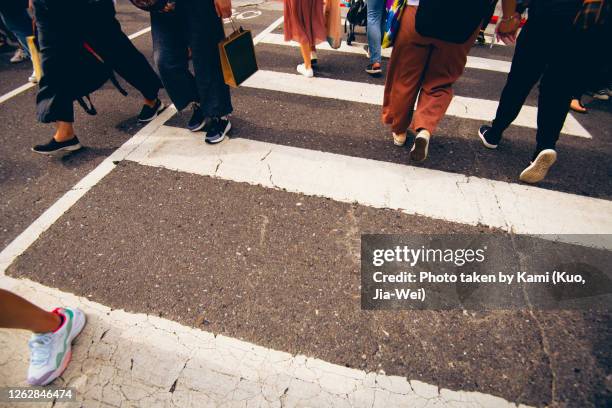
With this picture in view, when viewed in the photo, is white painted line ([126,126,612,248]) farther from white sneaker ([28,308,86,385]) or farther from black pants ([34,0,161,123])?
white sneaker ([28,308,86,385])

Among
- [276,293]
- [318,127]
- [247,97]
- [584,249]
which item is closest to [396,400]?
[276,293]

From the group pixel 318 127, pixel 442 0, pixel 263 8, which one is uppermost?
pixel 442 0

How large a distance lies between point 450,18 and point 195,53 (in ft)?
6.71

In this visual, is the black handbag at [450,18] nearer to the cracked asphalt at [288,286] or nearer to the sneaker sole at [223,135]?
the cracked asphalt at [288,286]

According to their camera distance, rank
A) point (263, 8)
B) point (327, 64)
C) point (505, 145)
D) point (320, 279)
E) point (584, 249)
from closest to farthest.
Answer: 1. point (320, 279)
2. point (584, 249)
3. point (505, 145)
4. point (327, 64)
5. point (263, 8)

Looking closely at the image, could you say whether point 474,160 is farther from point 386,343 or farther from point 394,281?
point 386,343

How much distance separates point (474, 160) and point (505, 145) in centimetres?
50

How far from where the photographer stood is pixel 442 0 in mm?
2234

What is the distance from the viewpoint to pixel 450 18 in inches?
89.4

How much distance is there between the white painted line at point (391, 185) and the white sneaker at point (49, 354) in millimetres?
1616

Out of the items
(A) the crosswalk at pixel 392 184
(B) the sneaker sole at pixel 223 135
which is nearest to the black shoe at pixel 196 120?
(A) the crosswalk at pixel 392 184

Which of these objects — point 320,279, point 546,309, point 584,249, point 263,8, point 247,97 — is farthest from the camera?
point 263,8

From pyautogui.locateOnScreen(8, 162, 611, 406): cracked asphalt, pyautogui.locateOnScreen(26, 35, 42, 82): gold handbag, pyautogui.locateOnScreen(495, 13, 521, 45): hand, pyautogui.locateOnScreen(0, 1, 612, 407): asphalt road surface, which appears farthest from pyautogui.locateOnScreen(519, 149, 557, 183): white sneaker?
pyautogui.locateOnScreen(26, 35, 42, 82): gold handbag

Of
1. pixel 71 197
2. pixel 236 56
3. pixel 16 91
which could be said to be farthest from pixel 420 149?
pixel 16 91
